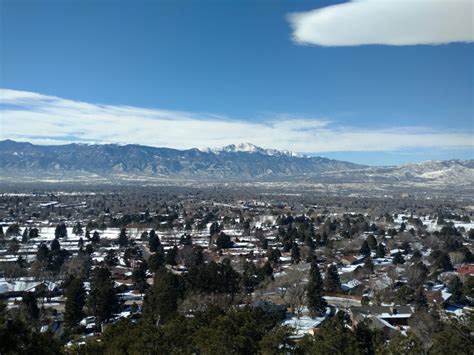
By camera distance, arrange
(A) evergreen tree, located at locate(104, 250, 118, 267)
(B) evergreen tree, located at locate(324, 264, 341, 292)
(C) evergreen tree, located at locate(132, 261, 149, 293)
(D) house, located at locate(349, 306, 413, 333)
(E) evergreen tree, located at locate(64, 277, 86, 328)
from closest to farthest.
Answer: (E) evergreen tree, located at locate(64, 277, 86, 328) → (D) house, located at locate(349, 306, 413, 333) → (C) evergreen tree, located at locate(132, 261, 149, 293) → (B) evergreen tree, located at locate(324, 264, 341, 292) → (A) evergreen tree, located at locate(104, 250, 118, 267)

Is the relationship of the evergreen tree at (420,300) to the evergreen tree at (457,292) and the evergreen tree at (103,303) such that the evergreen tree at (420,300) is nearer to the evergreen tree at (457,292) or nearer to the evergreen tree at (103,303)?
the evergreen tree at (457,292)

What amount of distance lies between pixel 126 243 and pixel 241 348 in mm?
49739

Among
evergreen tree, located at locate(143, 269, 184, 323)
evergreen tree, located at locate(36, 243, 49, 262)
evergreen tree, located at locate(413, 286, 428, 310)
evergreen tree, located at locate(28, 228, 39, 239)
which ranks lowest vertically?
evergreen tree, located at locate(28, 228, 39, 239)

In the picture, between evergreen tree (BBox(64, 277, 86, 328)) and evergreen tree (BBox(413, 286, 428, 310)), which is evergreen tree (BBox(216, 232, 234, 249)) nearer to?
evergreen tree (BBox(413, 286, 428, 310))

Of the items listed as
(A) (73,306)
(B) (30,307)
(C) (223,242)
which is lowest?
(C) (223,242)

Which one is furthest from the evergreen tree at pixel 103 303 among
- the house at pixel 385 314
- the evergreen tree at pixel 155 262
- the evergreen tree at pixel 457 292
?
the evergreen tree at pixel 457 292

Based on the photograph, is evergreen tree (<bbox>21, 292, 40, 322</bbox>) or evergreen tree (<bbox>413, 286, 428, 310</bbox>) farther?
evergreen tree (<bbox>413, 286, 428, 310</bbox>)

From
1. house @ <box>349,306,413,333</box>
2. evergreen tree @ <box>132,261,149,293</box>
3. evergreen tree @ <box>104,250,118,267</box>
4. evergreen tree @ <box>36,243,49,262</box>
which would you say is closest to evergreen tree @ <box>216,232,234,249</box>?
evergreen tree @ <box>104,250,118,267</box>

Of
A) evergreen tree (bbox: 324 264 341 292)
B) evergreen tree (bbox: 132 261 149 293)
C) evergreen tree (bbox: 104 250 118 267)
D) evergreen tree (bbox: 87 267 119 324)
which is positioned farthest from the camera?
evergreen tree (bbox: 104 250 118 267)

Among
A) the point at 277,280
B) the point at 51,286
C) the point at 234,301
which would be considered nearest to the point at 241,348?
the point at 234,301

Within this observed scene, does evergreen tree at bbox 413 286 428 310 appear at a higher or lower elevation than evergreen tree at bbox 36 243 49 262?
lower

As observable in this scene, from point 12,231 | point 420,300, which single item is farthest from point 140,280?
point 12,231

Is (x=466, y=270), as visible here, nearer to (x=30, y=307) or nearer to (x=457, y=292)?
(x=457, y=292)

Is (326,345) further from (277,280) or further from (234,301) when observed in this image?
(277,280)
